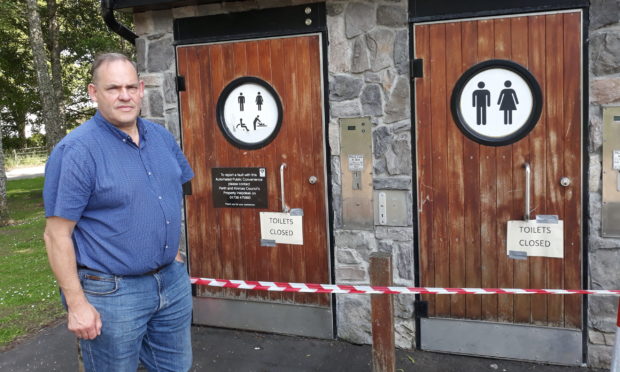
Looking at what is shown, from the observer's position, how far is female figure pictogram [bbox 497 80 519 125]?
376 cm

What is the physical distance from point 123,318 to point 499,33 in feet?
10.2

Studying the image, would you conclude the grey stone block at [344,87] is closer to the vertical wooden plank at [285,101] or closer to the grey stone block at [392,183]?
the vertical wooden plank at [285,101]

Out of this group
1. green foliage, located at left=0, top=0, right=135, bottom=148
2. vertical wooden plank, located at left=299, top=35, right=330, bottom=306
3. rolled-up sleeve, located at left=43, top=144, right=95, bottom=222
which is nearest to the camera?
rolled-up sleeve, located at left=43, top=144, right=95, bottom=222

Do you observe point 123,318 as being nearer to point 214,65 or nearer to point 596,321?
point 214,65

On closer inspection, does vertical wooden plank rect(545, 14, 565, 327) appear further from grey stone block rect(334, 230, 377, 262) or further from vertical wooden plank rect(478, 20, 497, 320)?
grey stone block rect(334, 230, 377, 262)

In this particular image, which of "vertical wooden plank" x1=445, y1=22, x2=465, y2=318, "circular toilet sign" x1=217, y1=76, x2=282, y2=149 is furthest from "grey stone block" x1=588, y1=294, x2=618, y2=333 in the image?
"circular toilet sign" x1=217, y1=76, x2=282, y2=149

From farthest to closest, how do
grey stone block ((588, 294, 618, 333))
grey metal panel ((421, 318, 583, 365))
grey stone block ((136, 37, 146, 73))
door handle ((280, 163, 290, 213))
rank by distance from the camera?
1. grey stone block ((136, 37, 146, 73))
2. door handle ((280, 163, 290, 213))
3. grey metal panel ((421, 318, 583, 365))
4. grey stone block ((588, 294, 618, 333))

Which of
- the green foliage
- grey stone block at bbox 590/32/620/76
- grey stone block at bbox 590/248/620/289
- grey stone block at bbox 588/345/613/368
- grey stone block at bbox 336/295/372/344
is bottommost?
grey stone block at bbox 588/345/613/368

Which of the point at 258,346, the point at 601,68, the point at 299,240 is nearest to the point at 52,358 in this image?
the point at 258,346

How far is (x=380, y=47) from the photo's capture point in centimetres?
401

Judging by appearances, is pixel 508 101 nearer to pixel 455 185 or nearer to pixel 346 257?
pixel 455 185

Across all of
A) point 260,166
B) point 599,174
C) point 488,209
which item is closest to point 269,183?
point 260,166

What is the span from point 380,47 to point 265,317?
2.49m

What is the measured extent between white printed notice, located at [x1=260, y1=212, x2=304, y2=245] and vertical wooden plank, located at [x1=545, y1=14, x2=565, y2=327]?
6.36 ft
